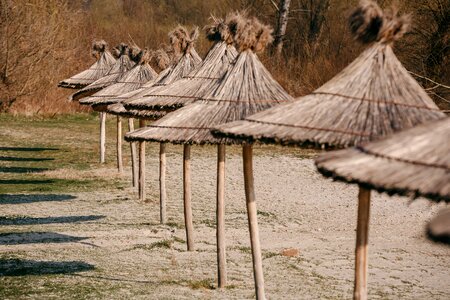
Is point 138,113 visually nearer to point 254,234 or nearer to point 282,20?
point 254,234

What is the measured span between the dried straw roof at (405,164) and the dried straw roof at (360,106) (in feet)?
3.58

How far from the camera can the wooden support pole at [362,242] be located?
17.0 feet

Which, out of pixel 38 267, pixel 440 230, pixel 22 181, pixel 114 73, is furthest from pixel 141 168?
pixel 440 230

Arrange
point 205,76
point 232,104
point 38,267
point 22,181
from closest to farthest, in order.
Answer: point 232,104 → point 38,267 → point 205,76 → point 22,181

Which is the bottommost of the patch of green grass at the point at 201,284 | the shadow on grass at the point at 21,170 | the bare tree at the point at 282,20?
the patch of green grass at the point at 201,284

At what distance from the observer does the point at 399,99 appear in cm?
555

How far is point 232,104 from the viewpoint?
7.54 m

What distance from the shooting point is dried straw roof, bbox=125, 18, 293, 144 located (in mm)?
7426

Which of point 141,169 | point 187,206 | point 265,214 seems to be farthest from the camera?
point 141,169

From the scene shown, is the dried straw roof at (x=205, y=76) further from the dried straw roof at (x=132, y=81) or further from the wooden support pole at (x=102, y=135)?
the wooden support pole at (x=102, y=135)

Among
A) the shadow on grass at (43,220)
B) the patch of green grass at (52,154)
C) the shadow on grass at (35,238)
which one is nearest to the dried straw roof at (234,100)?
the shadow on grass at (35,238)

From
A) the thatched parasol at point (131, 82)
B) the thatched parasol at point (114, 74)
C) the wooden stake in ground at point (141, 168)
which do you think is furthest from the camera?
the thatched parasol at point (114, 74)

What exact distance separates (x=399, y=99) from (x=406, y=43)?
16225 mm

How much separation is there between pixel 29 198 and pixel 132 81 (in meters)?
2.73
